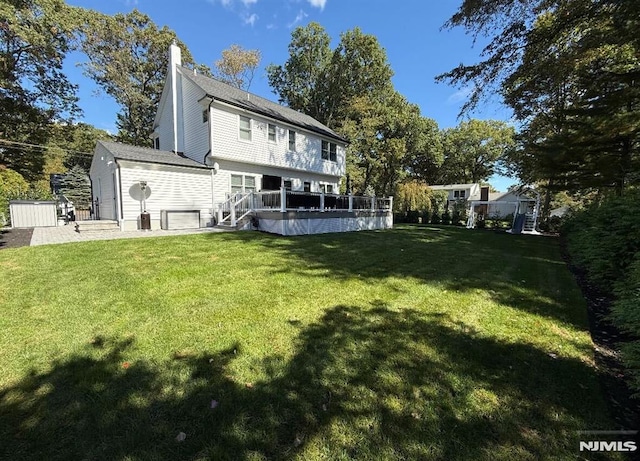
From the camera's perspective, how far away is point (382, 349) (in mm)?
2891

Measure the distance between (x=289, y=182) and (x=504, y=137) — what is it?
3708 cm

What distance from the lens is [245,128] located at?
13992mm

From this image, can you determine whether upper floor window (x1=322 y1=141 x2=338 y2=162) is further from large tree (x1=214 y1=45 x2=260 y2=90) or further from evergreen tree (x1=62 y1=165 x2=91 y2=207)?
evergreen tree (x1=62 y1=165 x2=91 y2=207)

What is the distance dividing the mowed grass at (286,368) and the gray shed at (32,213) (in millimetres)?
9492

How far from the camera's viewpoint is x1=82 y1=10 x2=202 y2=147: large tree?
2133 centimetres

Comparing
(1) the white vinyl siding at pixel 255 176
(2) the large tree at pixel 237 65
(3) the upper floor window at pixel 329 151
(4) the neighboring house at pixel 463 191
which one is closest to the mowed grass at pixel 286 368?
(1) the white vinyl siding at pixel 255 176

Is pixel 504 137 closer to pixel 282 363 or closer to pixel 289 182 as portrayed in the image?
pixel 289 182

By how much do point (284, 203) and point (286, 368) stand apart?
8304mm

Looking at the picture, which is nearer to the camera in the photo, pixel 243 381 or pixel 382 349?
pixel 243 381

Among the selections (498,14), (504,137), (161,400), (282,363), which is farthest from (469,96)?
(504,137)

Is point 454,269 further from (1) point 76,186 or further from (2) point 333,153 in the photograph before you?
(1) point 76,186

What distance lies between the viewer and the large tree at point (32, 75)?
58.5ft

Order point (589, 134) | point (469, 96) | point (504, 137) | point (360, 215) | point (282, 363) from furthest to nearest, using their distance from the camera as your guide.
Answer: point (504, 137) < point (360, 215) < point (589, 134) < point (469, 96) < point (282, 363)

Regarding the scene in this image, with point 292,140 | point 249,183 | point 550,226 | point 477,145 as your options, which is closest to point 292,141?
point 292,140
